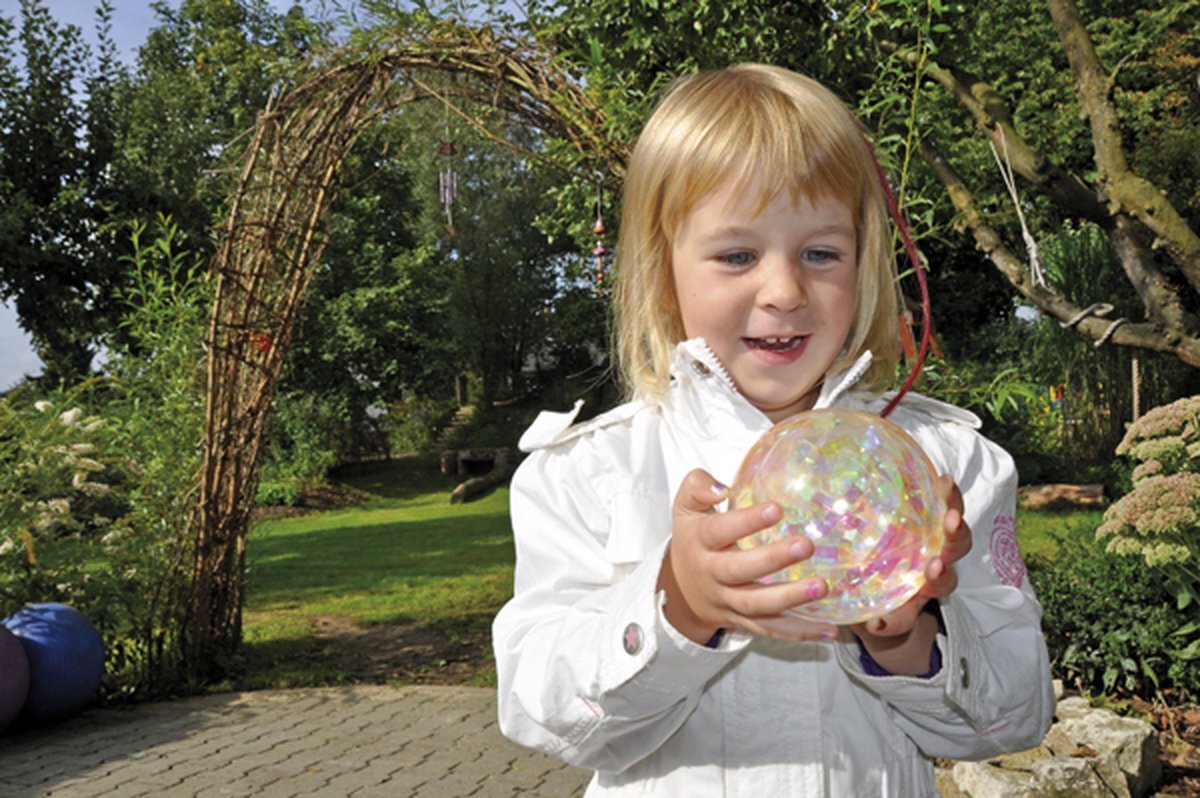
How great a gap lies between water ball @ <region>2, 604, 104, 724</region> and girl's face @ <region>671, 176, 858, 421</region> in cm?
612

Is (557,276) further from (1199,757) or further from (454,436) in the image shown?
(1199,757)

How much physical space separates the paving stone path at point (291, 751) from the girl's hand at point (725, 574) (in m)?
4.02

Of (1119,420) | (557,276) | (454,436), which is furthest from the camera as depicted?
(557,276)

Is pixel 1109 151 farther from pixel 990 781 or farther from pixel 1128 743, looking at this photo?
pixel 990 781

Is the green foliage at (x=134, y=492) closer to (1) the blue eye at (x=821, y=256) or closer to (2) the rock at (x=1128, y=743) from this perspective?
(2) the rock at (x=1128, y=743)

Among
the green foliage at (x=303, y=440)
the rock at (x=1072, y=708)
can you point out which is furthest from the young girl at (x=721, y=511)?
the green foliage at (x=303, y=440)

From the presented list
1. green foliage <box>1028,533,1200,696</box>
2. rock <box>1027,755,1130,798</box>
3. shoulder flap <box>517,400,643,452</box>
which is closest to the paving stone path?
rock <box>1027,755,1130,798</box>

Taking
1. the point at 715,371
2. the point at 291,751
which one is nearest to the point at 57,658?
the point at 291,751

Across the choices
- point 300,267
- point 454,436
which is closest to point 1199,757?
point 300,267

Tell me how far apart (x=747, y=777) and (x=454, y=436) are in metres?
24.4

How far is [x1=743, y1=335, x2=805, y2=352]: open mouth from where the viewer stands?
5.31 ft

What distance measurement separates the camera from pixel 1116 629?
17.9ft

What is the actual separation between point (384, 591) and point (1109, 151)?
788 centimetres

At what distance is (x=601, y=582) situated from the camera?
1.60 m
